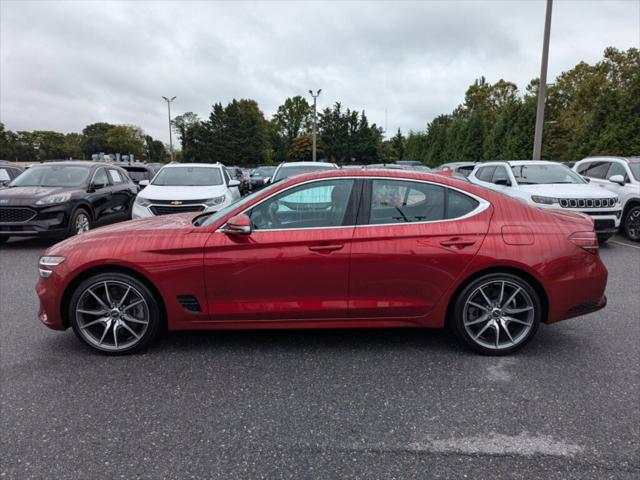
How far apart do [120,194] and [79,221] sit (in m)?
2.00

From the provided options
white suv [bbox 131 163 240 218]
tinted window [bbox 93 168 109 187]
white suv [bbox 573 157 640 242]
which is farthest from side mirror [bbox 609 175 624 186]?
tinted window [bbox 93 168 109 187]

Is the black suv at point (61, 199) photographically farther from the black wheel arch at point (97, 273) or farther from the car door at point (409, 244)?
the car door at point (409, 244)

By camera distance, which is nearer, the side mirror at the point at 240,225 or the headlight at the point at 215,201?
the side mirror at the point at 240,225

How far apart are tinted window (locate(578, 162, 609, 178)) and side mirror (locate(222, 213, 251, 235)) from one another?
415 inches

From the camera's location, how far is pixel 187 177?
33.9 ft

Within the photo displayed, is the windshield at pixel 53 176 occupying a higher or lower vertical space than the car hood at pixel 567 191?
higher

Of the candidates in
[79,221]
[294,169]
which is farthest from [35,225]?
[294,169]

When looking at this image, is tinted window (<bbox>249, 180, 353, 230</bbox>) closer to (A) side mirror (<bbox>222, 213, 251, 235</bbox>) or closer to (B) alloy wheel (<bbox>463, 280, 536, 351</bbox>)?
(A) side mirror (<bbox>222, 213, 251, 235</bbox>)

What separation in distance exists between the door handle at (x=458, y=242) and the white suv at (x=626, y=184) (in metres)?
7.88

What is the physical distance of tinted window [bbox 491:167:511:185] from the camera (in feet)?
31.0

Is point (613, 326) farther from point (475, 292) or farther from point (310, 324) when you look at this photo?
point (310, 324)

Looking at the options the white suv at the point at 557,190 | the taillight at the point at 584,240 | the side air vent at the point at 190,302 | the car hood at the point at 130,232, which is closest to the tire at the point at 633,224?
the white suv at the point at 557,190

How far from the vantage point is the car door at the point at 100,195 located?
966cm

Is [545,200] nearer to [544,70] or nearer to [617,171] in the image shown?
[617,171]
